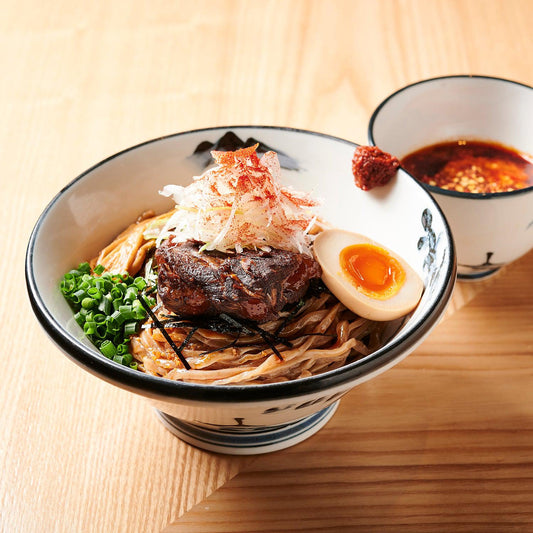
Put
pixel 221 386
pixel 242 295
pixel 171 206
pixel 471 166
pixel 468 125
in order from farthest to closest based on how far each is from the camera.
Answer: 1. pixel 468 125
2. pixel 471 166
3. pixel 171 206
4. pixel 242 295
5. pixel 221 386

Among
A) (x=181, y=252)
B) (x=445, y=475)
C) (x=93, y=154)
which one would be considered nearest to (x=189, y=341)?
(x=181, y=252)

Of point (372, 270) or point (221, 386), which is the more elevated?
point (221, 386)

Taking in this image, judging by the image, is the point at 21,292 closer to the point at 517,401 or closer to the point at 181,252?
the point at 181,252

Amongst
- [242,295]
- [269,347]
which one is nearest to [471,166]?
[269,347]

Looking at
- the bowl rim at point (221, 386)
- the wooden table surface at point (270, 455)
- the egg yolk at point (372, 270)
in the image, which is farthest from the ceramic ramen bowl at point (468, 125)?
the bowl rim at point (221, 386)

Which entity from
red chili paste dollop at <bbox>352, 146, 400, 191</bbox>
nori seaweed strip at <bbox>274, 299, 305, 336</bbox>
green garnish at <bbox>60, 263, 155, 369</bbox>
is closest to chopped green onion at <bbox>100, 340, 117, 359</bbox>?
Result: green garnish at <bbox>60, 263, 155, 369</bbox>

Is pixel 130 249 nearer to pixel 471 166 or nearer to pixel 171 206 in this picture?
pixel 171 206

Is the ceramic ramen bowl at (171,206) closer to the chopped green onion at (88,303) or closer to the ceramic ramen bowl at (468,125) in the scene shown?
the chopped green onion at (88,303)
